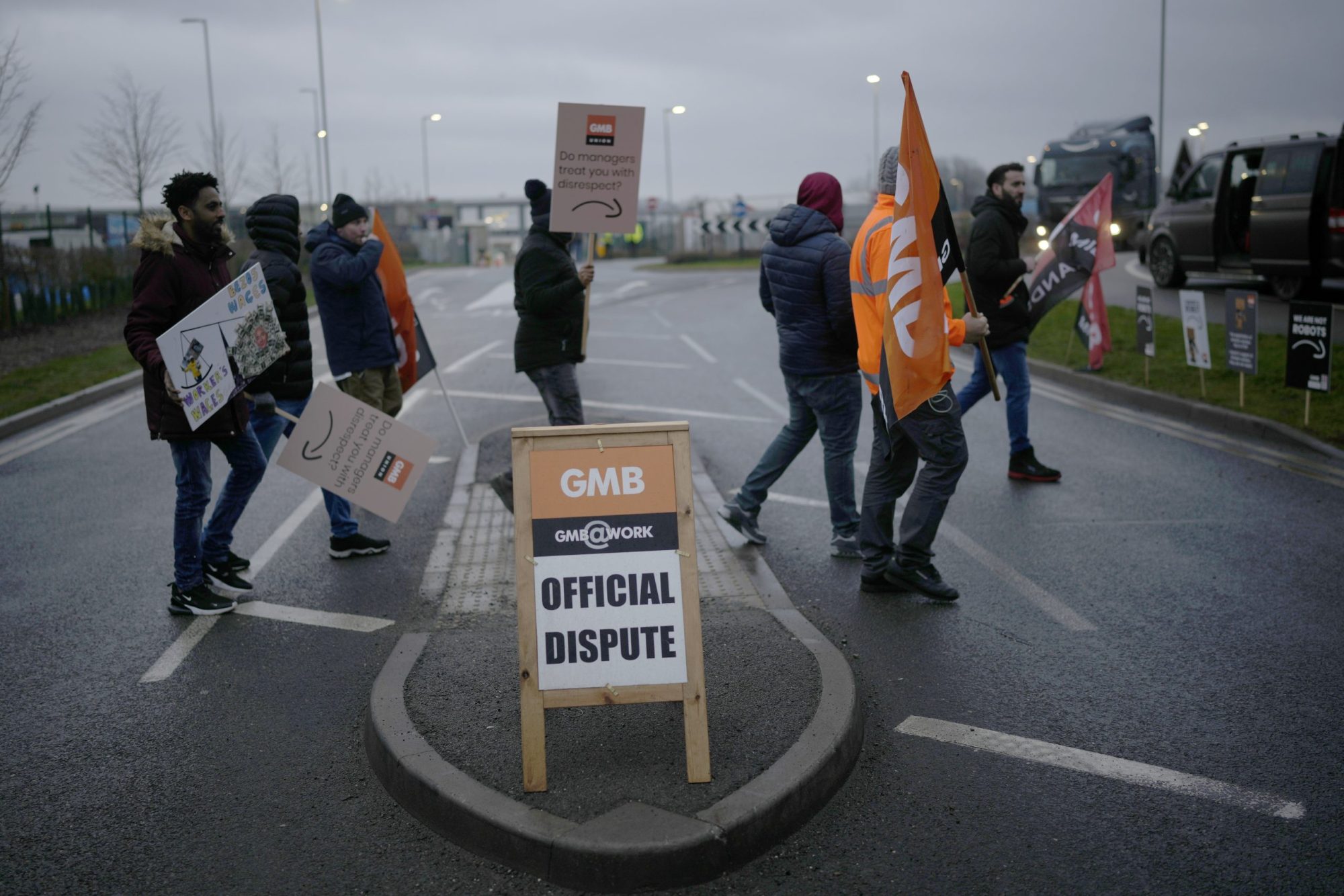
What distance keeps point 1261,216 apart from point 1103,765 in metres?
14.8

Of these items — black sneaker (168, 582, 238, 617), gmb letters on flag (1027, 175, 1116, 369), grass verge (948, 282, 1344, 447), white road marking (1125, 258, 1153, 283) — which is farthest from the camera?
white road marking (1125, 258, 1153, 283)

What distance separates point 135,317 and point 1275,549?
6.06 m

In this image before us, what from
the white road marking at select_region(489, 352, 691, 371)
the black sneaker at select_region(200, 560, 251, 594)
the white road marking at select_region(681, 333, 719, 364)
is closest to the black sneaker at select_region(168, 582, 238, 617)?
the black sneaker at select_region(200, 560, 251, 594)

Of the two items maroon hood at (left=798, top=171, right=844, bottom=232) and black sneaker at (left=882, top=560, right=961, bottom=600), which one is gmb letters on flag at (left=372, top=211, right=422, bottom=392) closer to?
maroon hood at (left=798, top=171, right=844, bottom=232)

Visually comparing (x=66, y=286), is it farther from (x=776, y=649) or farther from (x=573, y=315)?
(x=776, y=649)

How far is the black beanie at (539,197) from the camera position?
6857 mm

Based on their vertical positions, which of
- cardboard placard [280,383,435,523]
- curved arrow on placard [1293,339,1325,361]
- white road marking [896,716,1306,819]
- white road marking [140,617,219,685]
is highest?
curved arrow on placard [1293,339,1325,361]

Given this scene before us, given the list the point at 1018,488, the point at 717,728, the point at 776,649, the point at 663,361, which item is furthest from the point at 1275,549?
the point at 663,361

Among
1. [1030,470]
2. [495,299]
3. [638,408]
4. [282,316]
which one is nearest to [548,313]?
[282,316]

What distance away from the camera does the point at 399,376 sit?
786 centimetres

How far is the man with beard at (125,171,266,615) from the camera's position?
531cm

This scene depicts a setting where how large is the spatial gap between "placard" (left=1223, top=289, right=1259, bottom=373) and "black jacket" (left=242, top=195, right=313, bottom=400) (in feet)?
25.9

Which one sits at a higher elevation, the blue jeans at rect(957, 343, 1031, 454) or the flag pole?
the flag pole

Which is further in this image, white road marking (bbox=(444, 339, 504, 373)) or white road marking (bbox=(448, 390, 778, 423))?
white road marking (bbox=(444, 339, 504, 373))
